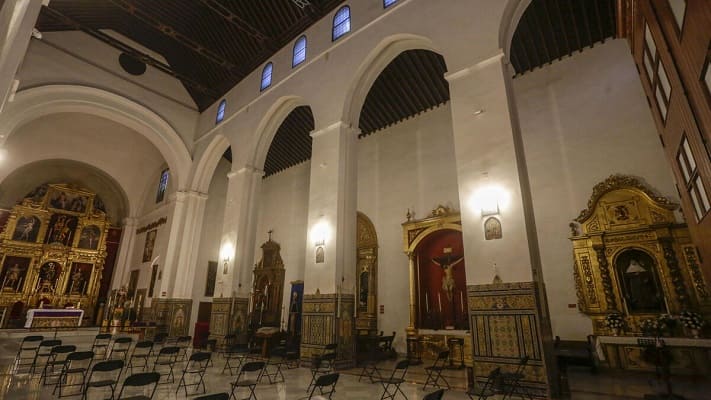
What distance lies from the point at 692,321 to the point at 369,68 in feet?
27.7

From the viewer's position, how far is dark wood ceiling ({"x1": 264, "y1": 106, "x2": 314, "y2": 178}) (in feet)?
45.3

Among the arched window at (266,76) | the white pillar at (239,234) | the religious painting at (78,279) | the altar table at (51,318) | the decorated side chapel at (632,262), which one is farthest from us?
the religious painting at (78,279)

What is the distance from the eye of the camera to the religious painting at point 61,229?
730 inches

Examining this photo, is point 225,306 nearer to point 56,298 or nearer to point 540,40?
point 540,40

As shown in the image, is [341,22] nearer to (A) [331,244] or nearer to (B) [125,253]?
(A) [331,244]

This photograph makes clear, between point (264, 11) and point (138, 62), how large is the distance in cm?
678

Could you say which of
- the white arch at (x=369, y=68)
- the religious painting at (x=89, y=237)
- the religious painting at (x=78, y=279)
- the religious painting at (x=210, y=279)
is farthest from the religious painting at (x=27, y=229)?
the white arch at (x=369, y=68)

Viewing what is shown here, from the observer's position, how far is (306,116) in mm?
13664

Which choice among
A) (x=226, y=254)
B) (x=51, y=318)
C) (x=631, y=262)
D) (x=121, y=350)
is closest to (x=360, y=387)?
(x=121, y=350)

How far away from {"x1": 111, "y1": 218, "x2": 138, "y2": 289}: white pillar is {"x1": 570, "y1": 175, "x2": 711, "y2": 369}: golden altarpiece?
817 inches

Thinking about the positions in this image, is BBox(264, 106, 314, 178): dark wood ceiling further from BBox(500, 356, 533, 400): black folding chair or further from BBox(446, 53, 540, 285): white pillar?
BBox(500, 356, 533, 400): black folding chair

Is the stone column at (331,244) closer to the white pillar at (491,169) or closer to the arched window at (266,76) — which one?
the white pillar at (491,169)

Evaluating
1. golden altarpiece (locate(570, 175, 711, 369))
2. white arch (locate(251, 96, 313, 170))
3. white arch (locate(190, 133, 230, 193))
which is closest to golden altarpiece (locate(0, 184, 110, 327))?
white arch (locate(190, 133, 230, 193))

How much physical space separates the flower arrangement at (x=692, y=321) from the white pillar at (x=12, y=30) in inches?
400
